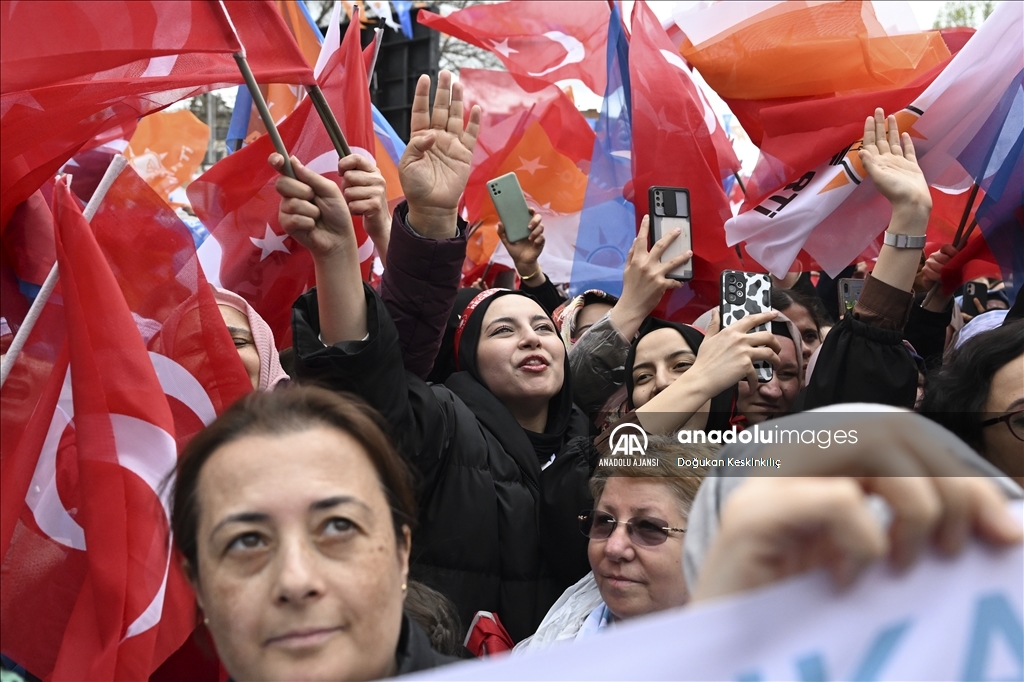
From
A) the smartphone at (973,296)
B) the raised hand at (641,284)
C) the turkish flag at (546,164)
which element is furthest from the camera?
the turkish flag at (546,164)

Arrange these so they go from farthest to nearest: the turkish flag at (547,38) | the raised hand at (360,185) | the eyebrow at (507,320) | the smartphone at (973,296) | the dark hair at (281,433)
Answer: the turkish flag at (547,38)
the smartphone at (973,296)
the eyebrow at (507,320)
the raised hand at (360,185)
the dark hair at (281,433)

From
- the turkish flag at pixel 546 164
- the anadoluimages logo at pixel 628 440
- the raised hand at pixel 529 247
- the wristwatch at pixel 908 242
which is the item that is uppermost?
the turkish flag at pixel 546 164

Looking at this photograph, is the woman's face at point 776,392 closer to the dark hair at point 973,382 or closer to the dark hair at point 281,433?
the dark hair at point 973,382

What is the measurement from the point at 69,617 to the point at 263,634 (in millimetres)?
943

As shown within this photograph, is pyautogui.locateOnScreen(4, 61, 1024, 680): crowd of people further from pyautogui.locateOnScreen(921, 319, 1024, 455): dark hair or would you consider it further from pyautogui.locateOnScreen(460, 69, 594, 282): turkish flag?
pyautogui.locateOnScreen(460, 69, 594, 282): turkish flag

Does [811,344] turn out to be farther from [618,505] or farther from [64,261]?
[64,261]

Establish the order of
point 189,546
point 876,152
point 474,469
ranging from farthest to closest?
point 876,152 < point 474,469 < point 189,546

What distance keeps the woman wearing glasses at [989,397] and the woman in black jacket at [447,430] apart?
779 mm

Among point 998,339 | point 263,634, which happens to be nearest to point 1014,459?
point 998,339

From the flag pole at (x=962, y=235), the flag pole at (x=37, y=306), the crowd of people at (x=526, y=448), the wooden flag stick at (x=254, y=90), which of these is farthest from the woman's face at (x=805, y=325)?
the flag pole at (x=37, y=306)

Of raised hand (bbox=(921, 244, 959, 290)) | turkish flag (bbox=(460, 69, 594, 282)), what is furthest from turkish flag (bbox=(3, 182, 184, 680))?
turkish flag (bbox=(460, 69, 594, 282))

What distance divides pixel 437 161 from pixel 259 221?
888mm

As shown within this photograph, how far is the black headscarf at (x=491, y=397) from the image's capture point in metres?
2.75

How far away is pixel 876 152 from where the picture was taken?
2.86 metres
